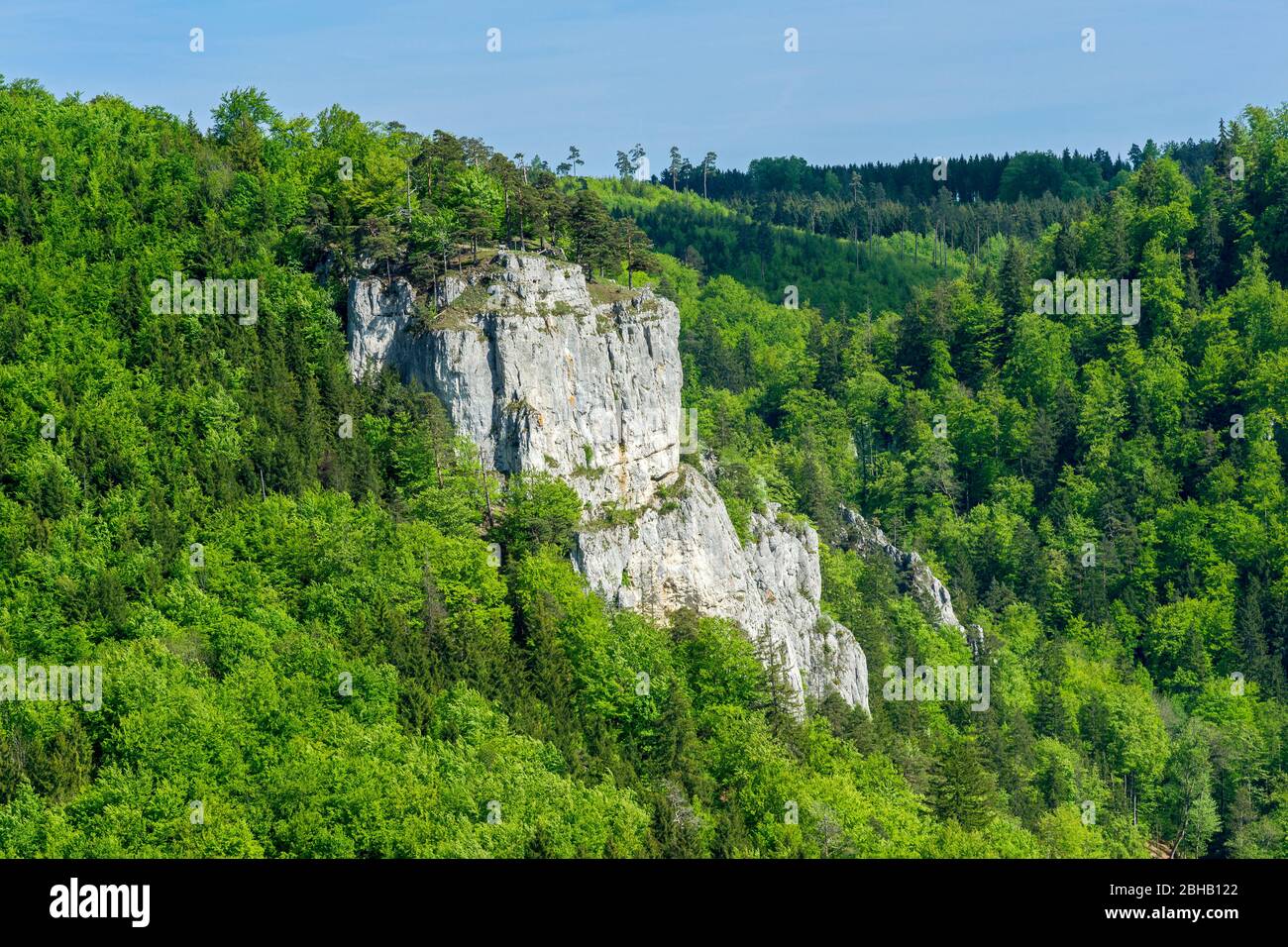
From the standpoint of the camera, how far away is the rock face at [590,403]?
67.9 meters

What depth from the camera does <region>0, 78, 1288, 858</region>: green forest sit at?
175ft

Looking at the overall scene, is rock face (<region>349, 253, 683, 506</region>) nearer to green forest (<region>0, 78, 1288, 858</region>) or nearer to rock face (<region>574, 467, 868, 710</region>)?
green forest (<region>0, 78, 1288, 858</region>)

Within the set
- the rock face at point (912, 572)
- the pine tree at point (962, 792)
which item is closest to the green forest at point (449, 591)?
the pine tree at point (962, 792)

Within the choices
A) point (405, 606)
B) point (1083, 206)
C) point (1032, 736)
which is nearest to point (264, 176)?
point (405, 606)

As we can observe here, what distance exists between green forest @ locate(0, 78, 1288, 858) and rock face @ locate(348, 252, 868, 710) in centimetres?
146

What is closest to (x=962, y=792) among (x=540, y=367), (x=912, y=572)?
(x=540, y=367)

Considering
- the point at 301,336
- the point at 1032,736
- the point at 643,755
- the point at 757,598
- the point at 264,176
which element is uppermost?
the point at 264,176

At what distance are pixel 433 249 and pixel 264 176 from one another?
54.8ft

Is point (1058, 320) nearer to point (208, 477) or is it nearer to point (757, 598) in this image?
point (757, 598)

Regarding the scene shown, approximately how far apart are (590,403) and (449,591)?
1342cm

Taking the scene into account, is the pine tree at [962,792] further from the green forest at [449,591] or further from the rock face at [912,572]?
the rock face at [912,572]

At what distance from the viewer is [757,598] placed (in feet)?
253

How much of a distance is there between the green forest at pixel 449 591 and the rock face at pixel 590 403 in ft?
4.80

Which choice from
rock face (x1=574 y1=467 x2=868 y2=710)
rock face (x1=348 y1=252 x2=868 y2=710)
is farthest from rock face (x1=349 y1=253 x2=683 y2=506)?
rock face (x1=574 y1=467 x2=868 y2=710)
